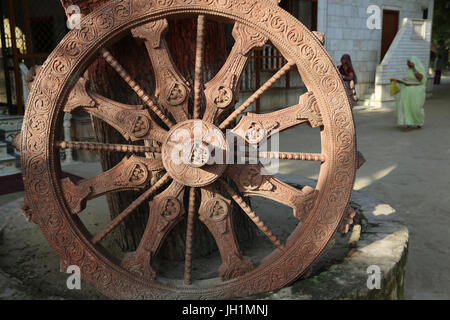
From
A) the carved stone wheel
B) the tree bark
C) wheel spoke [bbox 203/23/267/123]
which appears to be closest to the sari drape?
the tree bark

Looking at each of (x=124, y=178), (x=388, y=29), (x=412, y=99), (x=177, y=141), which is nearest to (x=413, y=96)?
(x=412, y=99)

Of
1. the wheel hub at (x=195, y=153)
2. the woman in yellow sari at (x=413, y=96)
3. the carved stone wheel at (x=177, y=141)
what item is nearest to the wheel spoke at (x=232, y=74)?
the carved stone wheel at (x=177, y=141)

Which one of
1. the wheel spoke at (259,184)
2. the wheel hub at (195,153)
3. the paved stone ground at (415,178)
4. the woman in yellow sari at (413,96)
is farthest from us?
the woman in yellow sari at (413,96)

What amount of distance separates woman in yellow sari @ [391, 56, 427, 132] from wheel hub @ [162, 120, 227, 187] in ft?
26.9

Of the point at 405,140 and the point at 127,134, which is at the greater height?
the point at 127,134

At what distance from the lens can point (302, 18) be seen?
39.1ft

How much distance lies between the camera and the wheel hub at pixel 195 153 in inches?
82.8

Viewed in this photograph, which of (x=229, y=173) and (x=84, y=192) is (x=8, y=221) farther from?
(x=229, y=173)

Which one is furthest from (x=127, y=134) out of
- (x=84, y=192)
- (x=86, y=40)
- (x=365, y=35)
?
(x=365, y=35)

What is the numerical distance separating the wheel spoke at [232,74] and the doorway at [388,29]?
13262 millimetres

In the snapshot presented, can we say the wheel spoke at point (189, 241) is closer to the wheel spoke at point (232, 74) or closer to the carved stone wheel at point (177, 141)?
the carved stone wheel at point (177, 141)

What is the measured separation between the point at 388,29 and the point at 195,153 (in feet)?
46.3

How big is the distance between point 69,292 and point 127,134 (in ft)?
3.70
